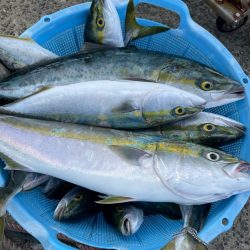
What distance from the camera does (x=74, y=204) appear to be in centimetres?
208

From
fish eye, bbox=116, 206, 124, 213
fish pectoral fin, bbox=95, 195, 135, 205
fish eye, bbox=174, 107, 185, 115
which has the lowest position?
fish eye, bbox=116, 206, 124, 213

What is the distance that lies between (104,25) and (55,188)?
0.87 m

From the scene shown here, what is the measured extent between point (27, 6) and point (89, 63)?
1123 mm

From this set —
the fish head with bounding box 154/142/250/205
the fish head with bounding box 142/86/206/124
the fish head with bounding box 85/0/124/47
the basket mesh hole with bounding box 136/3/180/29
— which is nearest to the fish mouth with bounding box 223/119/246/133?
the fish head with bounding box 142/86/206/124

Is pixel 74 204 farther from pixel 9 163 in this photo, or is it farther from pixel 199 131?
pixel 199 131

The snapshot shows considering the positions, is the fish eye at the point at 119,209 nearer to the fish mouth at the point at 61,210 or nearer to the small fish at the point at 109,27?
the fish mouth at the point at 61,210

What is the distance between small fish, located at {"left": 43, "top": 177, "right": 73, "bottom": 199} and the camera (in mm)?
2203

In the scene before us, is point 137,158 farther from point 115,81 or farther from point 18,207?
point 18,207

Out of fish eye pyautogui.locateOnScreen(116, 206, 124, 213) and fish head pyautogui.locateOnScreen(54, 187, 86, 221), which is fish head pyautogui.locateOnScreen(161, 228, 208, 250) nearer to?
fish eye pyautogui.locateOnScreen(116, 206, 124, 213)

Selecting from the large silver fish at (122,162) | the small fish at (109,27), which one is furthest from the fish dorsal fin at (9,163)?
the small fish at (109,27)

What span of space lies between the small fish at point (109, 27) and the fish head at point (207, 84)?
0.30 meters

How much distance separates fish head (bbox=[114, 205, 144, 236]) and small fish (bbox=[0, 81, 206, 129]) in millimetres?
399

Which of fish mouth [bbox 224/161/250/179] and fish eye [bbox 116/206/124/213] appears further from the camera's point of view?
fish eye [bbox 116/206/124/213]

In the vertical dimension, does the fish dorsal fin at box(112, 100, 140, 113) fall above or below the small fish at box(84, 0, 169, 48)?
below
